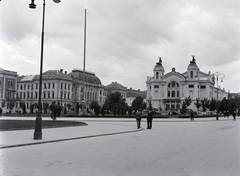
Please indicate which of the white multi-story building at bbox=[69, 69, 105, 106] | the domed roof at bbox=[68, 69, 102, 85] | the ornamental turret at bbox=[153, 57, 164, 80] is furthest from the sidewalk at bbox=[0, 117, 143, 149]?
the domed roof at bbox=[68, 69, 102, 85]

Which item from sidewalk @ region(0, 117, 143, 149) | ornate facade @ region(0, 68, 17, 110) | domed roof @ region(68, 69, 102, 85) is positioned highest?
domed roof @ region(68, 69, 102, 85)

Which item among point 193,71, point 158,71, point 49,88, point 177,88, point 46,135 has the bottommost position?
point 46,135

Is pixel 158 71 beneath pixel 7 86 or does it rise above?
above

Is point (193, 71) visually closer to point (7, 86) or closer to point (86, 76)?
point (86, 76)

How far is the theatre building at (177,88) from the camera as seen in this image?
109 metres

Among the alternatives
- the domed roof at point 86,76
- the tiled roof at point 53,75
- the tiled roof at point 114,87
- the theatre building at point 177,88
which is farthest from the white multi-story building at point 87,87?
the theatre building at point 177,88

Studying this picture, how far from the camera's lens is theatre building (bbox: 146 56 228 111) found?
109062mm

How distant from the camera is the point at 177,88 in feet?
365

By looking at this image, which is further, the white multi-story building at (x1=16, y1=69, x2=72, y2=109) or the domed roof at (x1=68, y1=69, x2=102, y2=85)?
the domed roof at (x1=68, y1=69, x2=102, y2=85)

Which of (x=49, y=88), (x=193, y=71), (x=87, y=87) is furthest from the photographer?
(x=87, y=87)

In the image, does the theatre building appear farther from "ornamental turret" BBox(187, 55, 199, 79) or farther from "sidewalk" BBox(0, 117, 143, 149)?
"sidewalk" BBox(0, 117, 143, 149)

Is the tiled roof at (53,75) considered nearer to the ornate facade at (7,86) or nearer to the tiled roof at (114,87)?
the ornate facade at (7,86)

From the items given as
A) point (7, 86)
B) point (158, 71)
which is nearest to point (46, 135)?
point (7, 86)

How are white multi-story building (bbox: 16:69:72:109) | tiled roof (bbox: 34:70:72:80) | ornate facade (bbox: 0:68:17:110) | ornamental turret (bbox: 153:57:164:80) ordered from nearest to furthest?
ornate facade (bbox: 0:68:17:110), white multi-story building (bbox: 16:69:72:109), tiled roof (bbox: 34:70:72:80), ornamental turret (bbox: 153:57:164:80)
